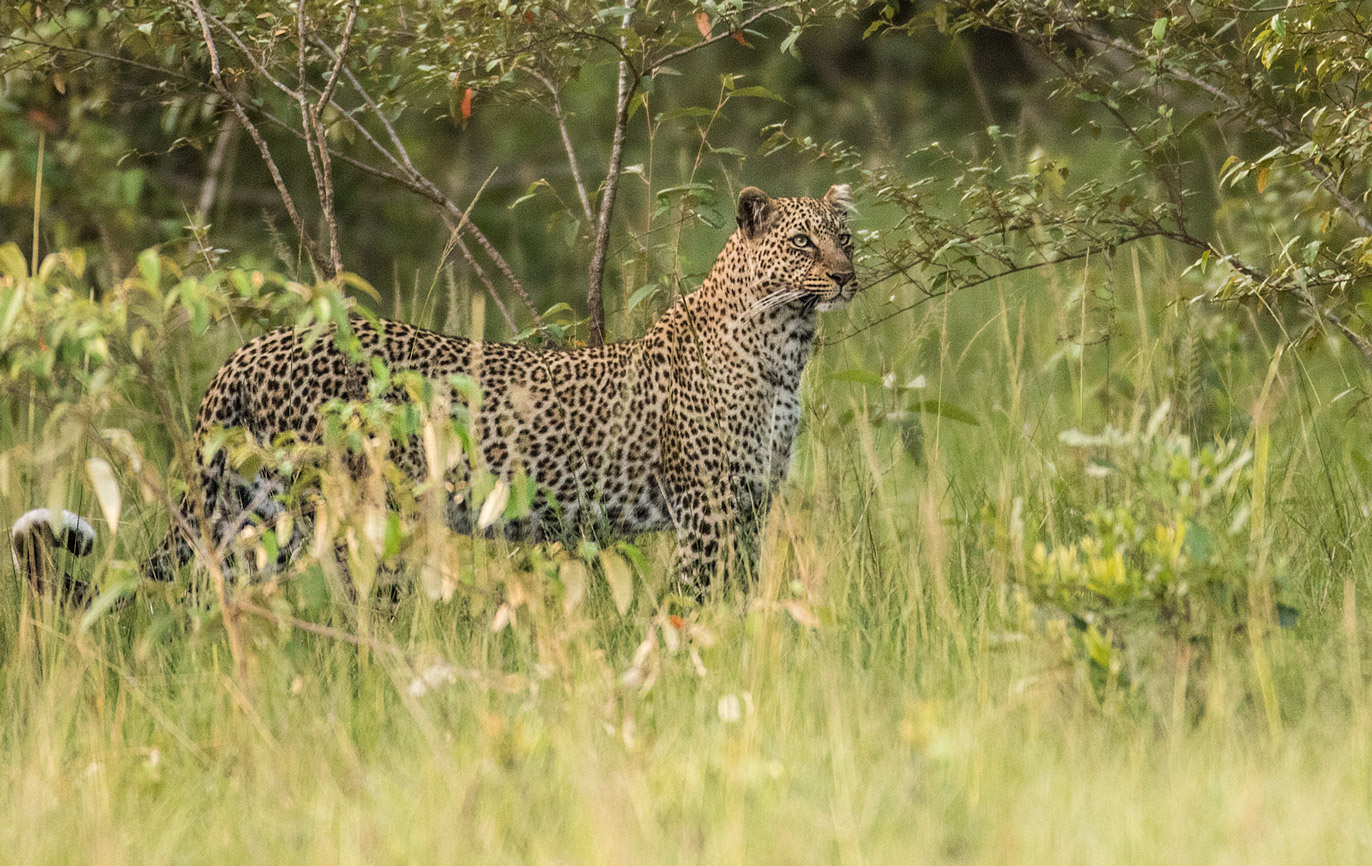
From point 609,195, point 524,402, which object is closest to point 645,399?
point 524,402

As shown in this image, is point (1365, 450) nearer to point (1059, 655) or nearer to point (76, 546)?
point (1059, 655)

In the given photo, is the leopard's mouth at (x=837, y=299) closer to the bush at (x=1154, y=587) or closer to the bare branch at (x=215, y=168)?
the bush at (x=1154, y=587)

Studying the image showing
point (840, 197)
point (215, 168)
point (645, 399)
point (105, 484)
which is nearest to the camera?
point (105, 484)

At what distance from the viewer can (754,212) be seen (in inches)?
220

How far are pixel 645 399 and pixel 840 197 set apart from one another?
1.10m

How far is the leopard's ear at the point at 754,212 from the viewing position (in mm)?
5562

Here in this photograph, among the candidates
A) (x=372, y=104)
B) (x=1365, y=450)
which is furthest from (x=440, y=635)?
(x=1365, y=450)

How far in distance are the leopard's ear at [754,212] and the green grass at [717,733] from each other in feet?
3.65

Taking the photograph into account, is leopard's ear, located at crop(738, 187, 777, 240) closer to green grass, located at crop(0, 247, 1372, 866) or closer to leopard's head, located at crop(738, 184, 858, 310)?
leopard's head, located at crop(738, 184, 858, 310)

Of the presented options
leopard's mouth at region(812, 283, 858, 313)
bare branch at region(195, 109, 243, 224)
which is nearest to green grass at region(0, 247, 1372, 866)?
leopard's mouth at region(812, 283, 858, 313)

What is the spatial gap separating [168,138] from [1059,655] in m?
7.90

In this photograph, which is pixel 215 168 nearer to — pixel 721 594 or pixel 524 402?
pixel 524 402

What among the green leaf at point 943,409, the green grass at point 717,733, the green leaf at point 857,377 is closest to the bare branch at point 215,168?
the green leaf at point 857,377

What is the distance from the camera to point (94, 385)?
3.43 metres
